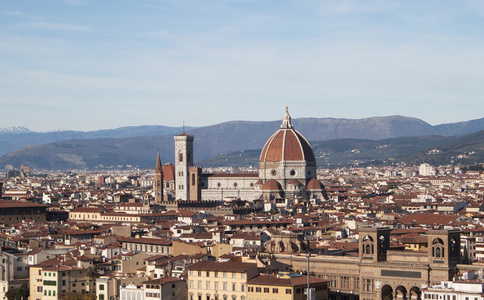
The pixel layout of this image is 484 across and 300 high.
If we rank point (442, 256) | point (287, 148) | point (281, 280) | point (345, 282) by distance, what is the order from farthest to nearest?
1. point (287, 148)
2. point (345, 282)
3. point (442, 256)
4. point (281, 280)

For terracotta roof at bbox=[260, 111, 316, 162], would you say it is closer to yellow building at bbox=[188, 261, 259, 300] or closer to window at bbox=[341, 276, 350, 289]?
window at bbox=[341, 276, 350, 289]

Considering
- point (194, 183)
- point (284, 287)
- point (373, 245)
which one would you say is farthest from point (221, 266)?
point (194, 183)

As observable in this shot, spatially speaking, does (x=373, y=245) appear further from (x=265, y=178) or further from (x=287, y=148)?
(x=265, y=178)

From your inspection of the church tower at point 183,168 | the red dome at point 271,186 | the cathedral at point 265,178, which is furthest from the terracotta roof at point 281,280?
the church tower at point 183,168

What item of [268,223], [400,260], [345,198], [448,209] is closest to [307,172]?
[345,198]

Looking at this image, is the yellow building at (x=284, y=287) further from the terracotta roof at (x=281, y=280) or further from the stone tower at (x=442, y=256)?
the stone tower at (x=442, y=256)

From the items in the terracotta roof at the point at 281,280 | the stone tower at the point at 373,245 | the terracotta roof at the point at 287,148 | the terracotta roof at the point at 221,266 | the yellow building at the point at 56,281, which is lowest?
the yellow building at the point at 56,281

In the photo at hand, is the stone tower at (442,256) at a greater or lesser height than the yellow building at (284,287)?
greater
